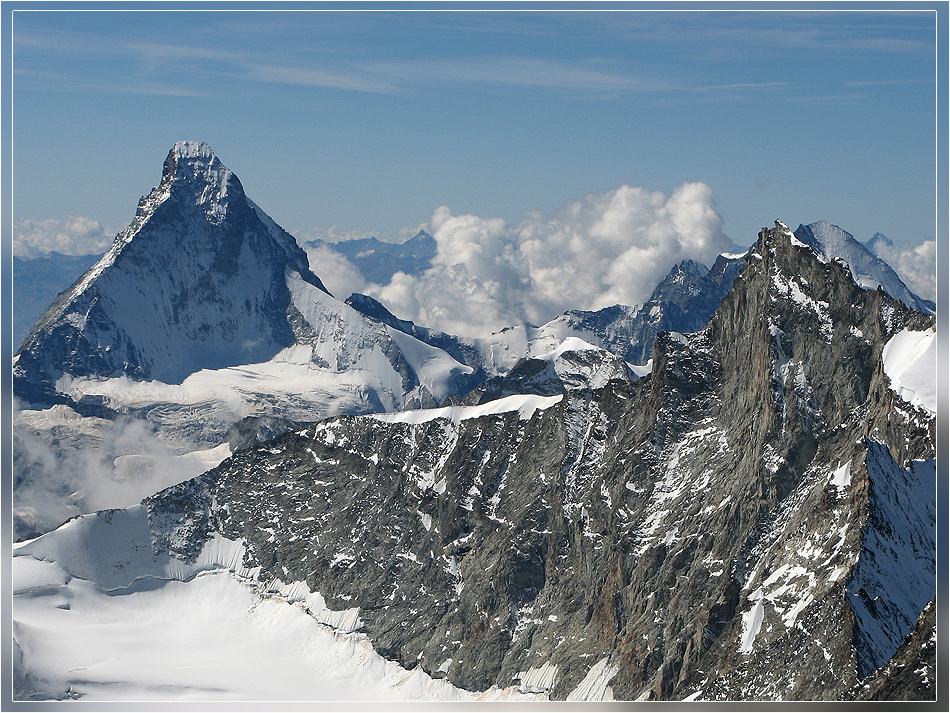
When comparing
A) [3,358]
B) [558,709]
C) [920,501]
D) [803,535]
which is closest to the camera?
[558,709]

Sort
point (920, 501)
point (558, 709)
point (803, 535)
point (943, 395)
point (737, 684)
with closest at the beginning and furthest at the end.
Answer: point (558, 709) < point (943, 395) < point (737, 684) < point (920, 501) < point (803, 535)

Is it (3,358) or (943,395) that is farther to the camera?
(3,358)

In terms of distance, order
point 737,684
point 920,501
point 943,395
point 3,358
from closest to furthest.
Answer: point 943,395
point 3,358
point 737,684
point 920,501

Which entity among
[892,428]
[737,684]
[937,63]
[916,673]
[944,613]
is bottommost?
[737,684]

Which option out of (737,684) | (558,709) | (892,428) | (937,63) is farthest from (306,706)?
(892,428)

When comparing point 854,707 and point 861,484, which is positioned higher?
point 861,484

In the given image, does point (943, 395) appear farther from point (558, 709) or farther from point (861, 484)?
point (861, 484)

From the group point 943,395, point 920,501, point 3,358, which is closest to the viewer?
point 943,395

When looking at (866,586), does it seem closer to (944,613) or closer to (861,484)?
(861,484)

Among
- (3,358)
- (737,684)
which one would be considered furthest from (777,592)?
(3,358)
